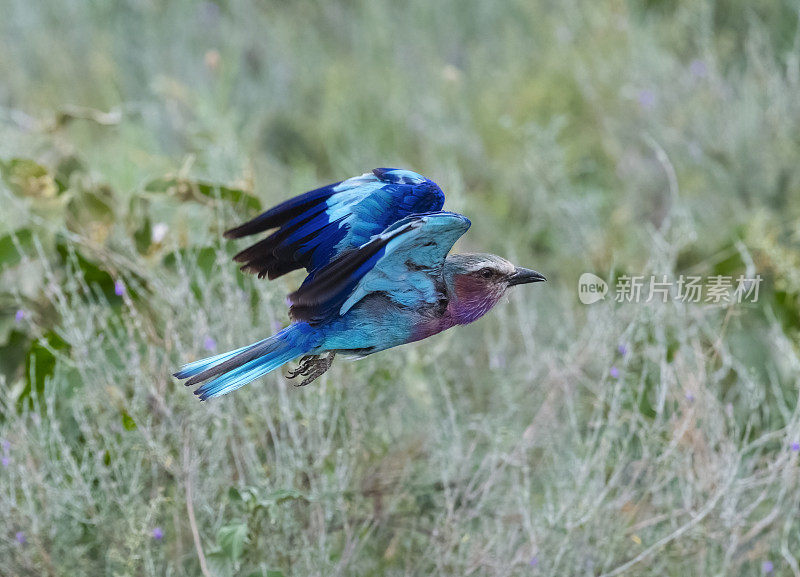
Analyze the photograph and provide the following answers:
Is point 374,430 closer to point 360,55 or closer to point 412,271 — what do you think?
point 412,271

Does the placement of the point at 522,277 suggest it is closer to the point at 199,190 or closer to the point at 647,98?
the point at 199,190

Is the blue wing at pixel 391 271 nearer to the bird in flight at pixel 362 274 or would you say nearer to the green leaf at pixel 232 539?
the bird in flight at pixel 362 274

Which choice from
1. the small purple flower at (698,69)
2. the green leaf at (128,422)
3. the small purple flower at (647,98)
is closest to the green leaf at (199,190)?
the green leaf at (128,422)

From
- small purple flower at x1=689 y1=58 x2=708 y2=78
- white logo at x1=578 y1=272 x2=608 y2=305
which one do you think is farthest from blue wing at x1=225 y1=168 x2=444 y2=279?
small purple flower at x1=689 y1=58 x2=708 y2=78

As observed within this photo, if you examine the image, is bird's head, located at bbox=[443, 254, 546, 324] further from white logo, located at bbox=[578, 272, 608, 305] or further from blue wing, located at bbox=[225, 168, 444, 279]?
white logo, located at bbox=[578, 272, 608, 305]

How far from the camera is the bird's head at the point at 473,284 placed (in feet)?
4.87

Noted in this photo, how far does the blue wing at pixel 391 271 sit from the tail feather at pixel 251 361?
4 centimetres

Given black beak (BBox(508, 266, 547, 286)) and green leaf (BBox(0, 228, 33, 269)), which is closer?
black beak (BBox(508, 266, 547, 286))

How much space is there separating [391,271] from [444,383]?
1028mm

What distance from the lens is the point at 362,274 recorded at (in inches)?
53.2

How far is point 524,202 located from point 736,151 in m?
0.97

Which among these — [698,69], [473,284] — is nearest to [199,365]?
[473,284]

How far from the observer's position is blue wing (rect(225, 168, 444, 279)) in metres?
1.57

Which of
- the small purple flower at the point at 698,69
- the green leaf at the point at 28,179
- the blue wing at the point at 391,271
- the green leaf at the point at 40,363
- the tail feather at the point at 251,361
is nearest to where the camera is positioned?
the blue wing at the point at 391,271
